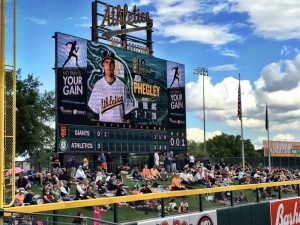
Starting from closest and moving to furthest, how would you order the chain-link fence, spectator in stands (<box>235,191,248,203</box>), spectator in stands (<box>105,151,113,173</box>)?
1. the chain-link fence
2. spectator in stands (<box>235,191,248,203</box>)
3. spectator in stands (<box>105,151,113,173</box>)

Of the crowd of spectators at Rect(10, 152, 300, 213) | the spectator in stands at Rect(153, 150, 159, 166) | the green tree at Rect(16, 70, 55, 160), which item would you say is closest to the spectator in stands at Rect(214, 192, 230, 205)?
the crowd of spectators at Rect(10, 152, 300, 213)

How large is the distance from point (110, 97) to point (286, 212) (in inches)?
537

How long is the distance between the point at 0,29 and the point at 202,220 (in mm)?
6239

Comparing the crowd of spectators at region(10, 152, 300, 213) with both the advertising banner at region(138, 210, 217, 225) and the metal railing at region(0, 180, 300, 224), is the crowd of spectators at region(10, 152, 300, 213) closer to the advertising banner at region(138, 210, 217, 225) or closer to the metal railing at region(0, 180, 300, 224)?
the metal railing at region(0, 180, 300, 224)

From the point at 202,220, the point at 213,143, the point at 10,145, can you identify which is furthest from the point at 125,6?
the point at 213,143

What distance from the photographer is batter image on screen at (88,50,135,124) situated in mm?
25516

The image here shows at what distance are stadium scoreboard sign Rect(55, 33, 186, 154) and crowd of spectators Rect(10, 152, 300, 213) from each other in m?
1.00

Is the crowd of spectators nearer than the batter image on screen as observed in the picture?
Yes

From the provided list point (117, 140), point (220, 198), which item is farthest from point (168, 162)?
point (220, 198)

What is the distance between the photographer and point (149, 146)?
28.9m

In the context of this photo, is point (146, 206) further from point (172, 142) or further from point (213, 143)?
point (213, 143)

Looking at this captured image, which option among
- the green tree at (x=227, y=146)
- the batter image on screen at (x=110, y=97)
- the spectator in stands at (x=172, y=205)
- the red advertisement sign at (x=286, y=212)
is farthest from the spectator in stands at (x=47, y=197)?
the green tree at (x=227, y=146)

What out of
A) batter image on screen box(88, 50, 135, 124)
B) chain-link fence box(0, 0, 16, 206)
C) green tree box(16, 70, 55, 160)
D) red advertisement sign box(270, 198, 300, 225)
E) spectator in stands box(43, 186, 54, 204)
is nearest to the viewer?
chain-link fence box(0, 0, 16, 206)

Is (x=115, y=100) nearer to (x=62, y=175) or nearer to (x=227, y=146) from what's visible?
(x=62, y=175)
